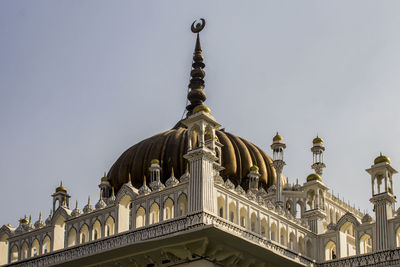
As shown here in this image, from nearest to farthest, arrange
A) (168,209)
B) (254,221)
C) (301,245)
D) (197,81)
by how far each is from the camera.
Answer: (168,209) < (254,221) < (301,245) < (197,81)

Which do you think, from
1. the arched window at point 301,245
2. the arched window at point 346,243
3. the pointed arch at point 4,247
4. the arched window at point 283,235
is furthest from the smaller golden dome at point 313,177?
the pointed arch at point 4,247

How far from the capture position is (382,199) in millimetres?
35875

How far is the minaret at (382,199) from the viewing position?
1387 inches

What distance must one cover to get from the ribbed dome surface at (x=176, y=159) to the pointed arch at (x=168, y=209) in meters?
11.1

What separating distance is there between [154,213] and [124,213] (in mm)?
1552

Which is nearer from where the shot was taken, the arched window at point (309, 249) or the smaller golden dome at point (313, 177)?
the arched window at point (309, 249)

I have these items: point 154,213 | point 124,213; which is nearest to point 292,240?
point 154,213

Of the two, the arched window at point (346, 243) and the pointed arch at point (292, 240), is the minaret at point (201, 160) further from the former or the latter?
the arched window at point (346, 243)

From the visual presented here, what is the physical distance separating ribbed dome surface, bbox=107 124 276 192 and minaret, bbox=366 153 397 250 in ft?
41.3

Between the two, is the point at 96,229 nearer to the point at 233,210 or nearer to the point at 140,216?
the point at 140,216

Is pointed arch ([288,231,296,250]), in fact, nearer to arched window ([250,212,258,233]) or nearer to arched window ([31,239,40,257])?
arched window ([250,212,258,233])

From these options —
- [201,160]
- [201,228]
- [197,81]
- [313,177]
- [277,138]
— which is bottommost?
[201,228]

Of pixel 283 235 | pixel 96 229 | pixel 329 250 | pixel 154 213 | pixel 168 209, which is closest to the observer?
pixel 168 209

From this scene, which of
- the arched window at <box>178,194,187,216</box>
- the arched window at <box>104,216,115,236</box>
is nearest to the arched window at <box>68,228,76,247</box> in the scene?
the arched window at <box>104,216,115,236</box>
